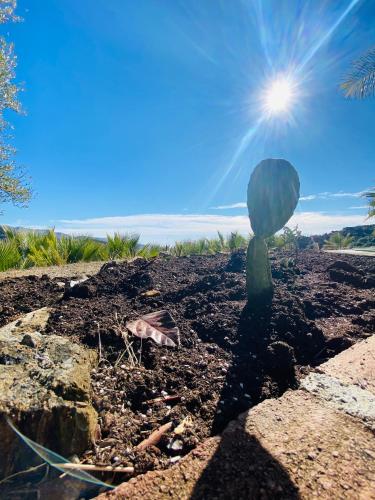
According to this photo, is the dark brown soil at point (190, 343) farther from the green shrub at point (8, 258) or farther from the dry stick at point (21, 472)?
the green shrub at point (8, 258)

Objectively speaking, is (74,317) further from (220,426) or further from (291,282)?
(291,282)

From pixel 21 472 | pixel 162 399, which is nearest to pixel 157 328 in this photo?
pixel 162 399

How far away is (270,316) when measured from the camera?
95.5 inches

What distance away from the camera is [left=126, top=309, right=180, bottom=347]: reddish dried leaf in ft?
6.47

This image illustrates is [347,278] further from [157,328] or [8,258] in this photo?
[8,258]

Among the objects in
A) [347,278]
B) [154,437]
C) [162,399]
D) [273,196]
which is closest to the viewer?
[154,437]

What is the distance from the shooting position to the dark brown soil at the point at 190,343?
129 centimetres

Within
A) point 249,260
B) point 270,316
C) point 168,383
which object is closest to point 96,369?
point 168,383

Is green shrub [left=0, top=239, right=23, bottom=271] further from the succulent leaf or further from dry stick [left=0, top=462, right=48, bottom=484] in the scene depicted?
dry stick [left=0, top=462, right=48, bottom=484]

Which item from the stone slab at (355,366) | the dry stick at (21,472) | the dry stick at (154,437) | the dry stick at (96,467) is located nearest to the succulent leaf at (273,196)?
the stone slab at (355,366)

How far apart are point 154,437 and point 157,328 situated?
93cm

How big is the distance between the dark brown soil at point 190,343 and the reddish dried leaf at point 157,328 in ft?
0.19

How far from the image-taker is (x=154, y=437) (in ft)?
3.94

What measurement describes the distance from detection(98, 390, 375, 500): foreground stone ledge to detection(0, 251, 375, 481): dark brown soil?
0.12 m
